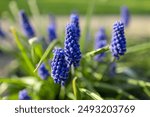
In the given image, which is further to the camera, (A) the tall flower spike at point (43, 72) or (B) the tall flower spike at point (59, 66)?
(A) the tall flower spike at point (43, 72)

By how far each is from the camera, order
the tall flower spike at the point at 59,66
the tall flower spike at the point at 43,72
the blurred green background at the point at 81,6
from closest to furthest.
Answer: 1. the tall flower spike at the point at 59,66
2. the tall flower spike at the point at 43,72
3. the blurred green background at the point at 81,6

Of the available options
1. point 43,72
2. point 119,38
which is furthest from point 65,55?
point 43,72

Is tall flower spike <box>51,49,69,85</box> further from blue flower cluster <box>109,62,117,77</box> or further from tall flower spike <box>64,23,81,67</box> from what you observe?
blue flower cluster <box>109,62,117,77</box>

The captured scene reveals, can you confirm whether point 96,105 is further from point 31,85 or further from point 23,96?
point 31,85

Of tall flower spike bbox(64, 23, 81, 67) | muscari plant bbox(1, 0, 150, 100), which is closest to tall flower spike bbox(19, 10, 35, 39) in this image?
muscari plant bbox(1, 0, 150, 100)

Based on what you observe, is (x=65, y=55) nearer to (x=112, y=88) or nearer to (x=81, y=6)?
(x=112, y=88)

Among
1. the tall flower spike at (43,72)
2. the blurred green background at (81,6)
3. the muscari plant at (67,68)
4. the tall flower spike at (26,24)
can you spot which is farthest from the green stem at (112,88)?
the blurred green background at (81,6)

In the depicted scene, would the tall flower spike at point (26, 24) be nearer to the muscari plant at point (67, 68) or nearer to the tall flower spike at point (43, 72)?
the muscari plant at point (67, 68)

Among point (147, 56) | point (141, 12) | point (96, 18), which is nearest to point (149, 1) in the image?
point (141, 12)
